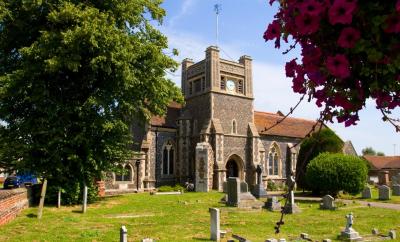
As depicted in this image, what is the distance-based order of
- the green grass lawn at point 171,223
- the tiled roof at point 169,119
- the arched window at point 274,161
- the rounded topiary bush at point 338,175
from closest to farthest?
the green grass lawn at point 171,223
the rounded topiary bush at point 338,175
the tiled roof at point 169,119
the arched window at point 274,161

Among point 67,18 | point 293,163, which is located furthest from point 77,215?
point 293,163

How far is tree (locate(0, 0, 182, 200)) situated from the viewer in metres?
16.7

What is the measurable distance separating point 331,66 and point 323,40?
243mm

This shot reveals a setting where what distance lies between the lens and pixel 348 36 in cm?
192

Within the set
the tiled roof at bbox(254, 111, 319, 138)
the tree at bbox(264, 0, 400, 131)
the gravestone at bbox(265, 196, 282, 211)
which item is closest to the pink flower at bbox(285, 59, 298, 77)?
the tree at bbox(264, 0, 400, 131)

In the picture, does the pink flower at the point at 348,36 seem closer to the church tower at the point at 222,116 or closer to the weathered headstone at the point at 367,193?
the weathered headstone at the point at 367,193

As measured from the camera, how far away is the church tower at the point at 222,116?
3231 centimetres

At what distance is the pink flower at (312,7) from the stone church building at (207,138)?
28.6 meters

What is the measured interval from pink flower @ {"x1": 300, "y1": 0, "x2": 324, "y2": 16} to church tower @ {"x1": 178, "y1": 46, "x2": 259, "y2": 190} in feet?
97.7

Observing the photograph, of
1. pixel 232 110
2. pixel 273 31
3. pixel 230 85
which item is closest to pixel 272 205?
pixel 273 31

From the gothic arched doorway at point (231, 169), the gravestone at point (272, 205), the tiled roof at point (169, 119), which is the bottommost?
the gravestone at point (272, 205)

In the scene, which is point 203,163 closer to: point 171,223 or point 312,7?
point 171,223

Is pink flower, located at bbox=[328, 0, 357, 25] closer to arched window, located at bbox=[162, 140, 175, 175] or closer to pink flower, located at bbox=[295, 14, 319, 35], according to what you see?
pink flower, located at bbox=[295, 14, 319, 35]

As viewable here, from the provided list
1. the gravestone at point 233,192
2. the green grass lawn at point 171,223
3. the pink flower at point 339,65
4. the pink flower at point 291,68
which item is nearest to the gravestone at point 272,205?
the green grass lawn at point 171,223
